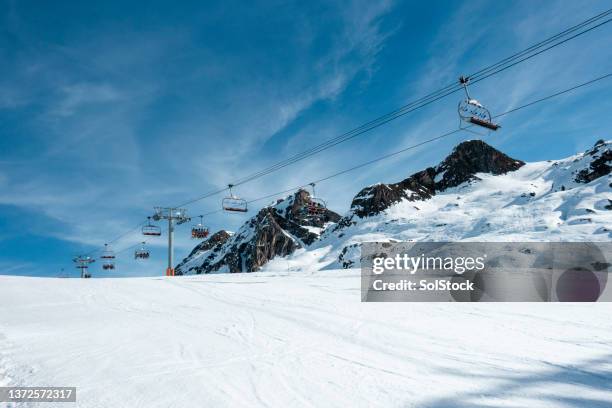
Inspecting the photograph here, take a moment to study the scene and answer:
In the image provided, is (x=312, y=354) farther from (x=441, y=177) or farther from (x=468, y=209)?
(x=441, y=177)

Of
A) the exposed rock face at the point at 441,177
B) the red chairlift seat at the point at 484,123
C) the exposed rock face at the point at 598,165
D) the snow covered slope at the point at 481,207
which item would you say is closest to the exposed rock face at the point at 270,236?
the snow covered slope at the point at 481,207

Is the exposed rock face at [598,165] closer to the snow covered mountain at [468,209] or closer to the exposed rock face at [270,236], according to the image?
the snow covered mountain at [468,209]

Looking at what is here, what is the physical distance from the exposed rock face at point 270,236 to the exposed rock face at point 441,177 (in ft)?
97.2

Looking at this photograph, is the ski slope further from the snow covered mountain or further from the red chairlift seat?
the snow covered mountain

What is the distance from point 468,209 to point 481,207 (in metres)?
3.34

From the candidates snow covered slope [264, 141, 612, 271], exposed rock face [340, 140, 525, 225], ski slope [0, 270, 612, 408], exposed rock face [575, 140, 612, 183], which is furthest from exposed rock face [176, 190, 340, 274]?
ski slope [0, 270, 612, 408]

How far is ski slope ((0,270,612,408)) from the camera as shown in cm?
427

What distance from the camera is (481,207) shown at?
103 metres

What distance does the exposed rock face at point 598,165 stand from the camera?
3241 inches

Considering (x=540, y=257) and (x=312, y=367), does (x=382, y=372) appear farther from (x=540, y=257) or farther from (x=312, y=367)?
(x=540, y=257)

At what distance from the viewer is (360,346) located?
634cm

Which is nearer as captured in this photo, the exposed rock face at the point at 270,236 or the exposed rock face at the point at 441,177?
the exposed rock face at the point at 441,177

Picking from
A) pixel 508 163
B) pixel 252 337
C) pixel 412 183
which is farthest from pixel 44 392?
pixel 508 163

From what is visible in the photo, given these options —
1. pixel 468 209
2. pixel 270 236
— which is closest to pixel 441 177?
pixel 468 209
